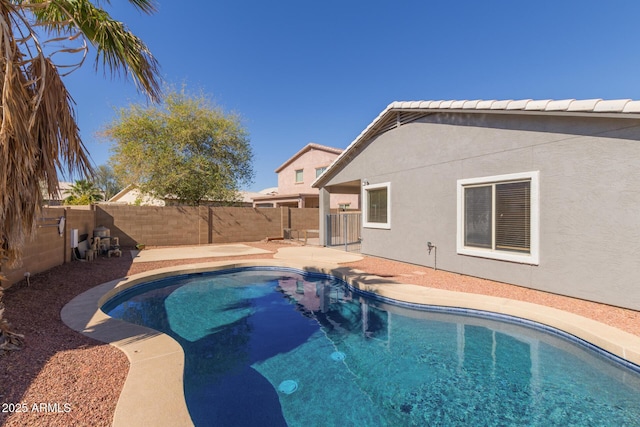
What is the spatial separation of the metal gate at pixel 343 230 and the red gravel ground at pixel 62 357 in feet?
25.9

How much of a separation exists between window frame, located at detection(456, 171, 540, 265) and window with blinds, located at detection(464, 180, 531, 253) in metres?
0.06

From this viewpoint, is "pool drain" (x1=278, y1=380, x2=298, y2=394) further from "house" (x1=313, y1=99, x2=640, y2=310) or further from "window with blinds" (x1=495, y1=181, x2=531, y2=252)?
"window with blinds" (x1=495, y1=181, x2=531, y2=252)

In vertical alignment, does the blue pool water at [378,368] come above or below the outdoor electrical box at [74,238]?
below

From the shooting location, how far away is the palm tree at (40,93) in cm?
305

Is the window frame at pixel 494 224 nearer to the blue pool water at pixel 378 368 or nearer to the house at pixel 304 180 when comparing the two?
the blue pool water at pixel 378 368

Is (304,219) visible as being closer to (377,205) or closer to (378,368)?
(377,205)

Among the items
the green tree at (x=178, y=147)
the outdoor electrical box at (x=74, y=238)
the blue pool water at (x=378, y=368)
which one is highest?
the green tree at (x=178, y=147)

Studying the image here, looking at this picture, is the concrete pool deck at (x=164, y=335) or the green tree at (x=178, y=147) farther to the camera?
the green tree at (x=178, y=147)

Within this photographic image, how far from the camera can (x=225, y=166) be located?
2069cm

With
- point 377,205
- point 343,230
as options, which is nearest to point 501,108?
point 377,205

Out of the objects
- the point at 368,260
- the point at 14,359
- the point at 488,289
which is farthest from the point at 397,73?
the point at 14,359

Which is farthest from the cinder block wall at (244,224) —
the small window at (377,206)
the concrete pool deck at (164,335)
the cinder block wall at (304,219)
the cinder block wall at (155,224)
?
the small window at (377,206)

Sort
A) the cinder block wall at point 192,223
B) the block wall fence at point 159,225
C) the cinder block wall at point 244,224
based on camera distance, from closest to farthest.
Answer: the block wall fence at point 159,225, the cinder block wall at point 192,223, the cinder block wall at point 244,224

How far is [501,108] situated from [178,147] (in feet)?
61.2
